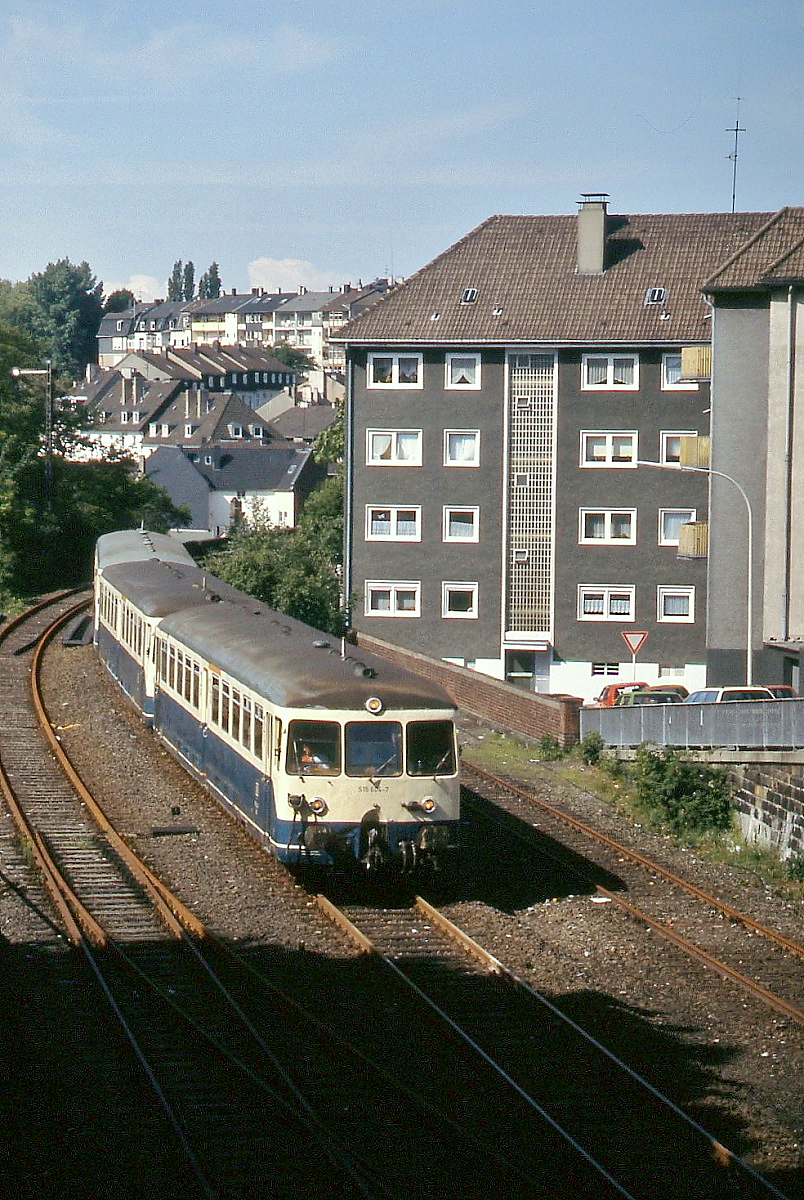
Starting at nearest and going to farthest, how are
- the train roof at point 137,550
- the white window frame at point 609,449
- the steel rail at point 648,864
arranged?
the steel rail at point 648,864, the train roof at point 137,550, the white window frame at point 609,449

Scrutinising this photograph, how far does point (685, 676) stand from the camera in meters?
44.2

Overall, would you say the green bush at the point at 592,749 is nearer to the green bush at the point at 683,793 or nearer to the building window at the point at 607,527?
the green bush at the point at 683,793

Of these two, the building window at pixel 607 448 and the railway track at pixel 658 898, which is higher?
the building window at pixel 607 448

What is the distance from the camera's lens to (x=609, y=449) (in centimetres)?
4391

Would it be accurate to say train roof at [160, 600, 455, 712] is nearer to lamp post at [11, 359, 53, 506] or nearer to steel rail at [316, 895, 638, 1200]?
steel rail at [316, 895, 638, 1200]

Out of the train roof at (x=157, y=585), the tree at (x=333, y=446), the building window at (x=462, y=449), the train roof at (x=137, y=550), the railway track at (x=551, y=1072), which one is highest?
the tree at (x=333, y=446)

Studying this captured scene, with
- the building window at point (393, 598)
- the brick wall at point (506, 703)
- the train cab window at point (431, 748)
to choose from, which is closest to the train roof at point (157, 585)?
the brick wall at point (506, 703)

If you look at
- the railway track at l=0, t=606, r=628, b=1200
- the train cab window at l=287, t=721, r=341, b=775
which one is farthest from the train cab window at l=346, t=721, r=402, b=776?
the railway track at l=0, t=606, r=628, b=1200

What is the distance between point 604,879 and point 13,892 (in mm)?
7113

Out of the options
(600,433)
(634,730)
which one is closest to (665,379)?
(600,433)

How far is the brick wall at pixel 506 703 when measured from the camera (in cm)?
2853

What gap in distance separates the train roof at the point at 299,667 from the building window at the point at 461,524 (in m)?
22.6

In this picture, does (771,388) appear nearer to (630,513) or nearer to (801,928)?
(630,513)

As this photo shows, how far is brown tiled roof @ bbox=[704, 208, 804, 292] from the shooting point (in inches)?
1300
